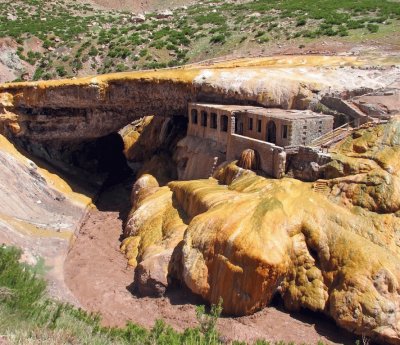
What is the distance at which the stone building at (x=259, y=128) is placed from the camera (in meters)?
26.5

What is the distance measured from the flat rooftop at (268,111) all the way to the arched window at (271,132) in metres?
0.52

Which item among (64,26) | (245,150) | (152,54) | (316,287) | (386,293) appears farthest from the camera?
(64,26)

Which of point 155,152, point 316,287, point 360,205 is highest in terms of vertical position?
point 360,205

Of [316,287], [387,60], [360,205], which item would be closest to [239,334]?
[316,287]

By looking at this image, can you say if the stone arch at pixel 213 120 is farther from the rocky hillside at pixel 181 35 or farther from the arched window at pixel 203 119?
the rocky hillside at pixel 181 35

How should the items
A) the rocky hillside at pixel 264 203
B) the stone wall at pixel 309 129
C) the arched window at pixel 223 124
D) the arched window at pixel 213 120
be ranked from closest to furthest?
1. the rocky hillside at pixel 264 203
2. the stone wall at pixel 309 129
3. the arched window at pixel 223 124
4. the arched window at pixel 213 120

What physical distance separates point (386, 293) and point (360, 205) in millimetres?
4190

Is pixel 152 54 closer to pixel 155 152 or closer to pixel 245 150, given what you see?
pixel 155 152

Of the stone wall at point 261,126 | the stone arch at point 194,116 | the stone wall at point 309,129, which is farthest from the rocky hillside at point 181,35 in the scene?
the stone wall at point 309,129

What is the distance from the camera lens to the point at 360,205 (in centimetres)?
2294

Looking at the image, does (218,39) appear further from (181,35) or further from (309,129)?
(309,129)

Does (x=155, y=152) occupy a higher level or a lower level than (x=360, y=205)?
lower

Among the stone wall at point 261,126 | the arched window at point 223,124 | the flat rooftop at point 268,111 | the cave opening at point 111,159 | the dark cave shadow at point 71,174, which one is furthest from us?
the cave opening at point 111,159

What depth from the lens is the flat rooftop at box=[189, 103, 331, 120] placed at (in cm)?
2719
